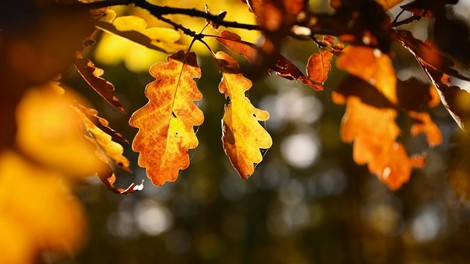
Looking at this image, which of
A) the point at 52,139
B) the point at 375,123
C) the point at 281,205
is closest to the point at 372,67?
the point at 375,123

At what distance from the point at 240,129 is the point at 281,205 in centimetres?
1734

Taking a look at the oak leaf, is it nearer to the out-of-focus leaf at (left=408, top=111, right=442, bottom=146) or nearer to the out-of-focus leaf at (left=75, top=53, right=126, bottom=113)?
the out-of-focus leaf at (left=75, top=53, right=126, bottom=113)

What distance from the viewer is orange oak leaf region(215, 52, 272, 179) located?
1319mm

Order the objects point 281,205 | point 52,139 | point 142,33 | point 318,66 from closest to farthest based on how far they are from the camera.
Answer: point 52,139 → point 142,33 → point 318,66 → point 281,205

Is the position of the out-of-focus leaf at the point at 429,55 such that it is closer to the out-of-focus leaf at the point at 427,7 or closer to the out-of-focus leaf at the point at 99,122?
the out-of-focus leaf at the point at 427,7

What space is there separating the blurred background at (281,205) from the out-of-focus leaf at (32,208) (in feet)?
39.0

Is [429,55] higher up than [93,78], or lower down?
higher up

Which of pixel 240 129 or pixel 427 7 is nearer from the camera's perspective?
pixel 427 7

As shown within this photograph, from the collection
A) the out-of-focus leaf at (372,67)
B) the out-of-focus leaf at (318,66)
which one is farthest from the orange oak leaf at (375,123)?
the out-of-focus leaf at (318,66)

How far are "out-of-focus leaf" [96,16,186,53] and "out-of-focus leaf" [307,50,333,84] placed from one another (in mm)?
252

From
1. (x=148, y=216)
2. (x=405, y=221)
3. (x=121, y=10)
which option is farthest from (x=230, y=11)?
(x=148, y=216)

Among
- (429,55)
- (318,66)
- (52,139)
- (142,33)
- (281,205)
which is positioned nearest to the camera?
(52,139)

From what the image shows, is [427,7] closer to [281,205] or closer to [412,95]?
[412,95]

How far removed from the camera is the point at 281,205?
18.5 m
